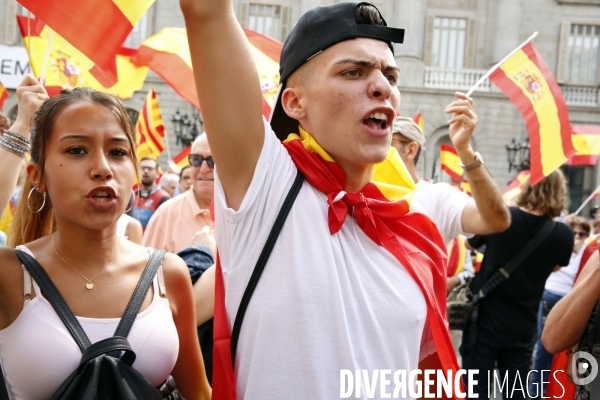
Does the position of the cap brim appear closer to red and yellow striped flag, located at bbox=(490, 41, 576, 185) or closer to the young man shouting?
the young man shouting

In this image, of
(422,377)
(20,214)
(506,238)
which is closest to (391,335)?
(422,377)

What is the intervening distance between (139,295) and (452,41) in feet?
84.8

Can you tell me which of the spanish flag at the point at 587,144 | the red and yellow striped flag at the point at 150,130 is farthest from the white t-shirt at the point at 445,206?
the red and yellow striped flag at the point at 150,130

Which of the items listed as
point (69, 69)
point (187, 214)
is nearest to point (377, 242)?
point (187, 214)

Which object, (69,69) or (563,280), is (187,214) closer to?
(69,69)

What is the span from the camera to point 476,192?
3.35m

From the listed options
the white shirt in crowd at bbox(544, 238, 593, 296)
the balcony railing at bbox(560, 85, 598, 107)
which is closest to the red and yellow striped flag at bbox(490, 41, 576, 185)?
the white shirt in crowd at bbox(544, 238, 593, 296)

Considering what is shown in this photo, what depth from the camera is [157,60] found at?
5.95 metres

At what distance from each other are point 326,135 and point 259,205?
0.26 m

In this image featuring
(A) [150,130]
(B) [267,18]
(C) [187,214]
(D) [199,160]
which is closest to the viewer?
(C) [187,214]

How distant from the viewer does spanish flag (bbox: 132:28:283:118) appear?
5.59m

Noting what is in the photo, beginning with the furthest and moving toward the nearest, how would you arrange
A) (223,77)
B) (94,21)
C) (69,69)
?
(69,69), (94,21), (223,77)

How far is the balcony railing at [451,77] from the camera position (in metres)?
25.3

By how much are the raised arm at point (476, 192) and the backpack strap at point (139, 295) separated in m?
1.86
